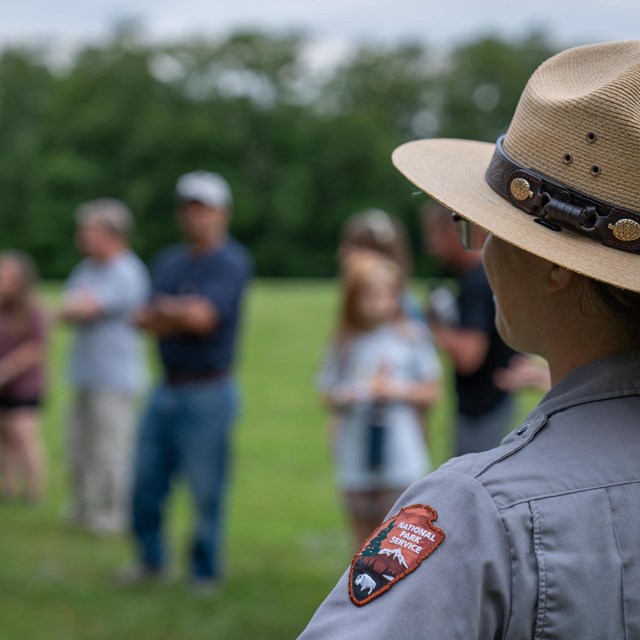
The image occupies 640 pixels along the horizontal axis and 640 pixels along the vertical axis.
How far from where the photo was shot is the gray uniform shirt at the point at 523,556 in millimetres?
1240

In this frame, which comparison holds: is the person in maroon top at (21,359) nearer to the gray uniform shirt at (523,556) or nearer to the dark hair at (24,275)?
the dark hair at (24,275)

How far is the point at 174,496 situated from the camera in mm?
8586

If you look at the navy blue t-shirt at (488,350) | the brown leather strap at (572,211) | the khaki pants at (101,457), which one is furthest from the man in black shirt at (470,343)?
the brown leather strap at (572,211)

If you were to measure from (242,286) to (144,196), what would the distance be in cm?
4639

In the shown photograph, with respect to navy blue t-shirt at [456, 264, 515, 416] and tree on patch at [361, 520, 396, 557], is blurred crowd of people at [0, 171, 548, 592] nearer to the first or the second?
navy blue t-shirt at [456, 264, 515, 416]

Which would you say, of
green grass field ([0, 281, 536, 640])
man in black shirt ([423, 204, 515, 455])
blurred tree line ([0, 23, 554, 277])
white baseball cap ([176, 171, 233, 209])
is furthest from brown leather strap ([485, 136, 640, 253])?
blurred tree line ([0, 23, 554, 277])

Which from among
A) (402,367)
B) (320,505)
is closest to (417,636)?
(402,367)

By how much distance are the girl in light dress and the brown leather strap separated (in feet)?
11.8

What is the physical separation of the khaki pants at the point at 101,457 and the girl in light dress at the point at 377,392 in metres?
2.49

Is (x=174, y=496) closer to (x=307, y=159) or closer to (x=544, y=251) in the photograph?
(x=544, y=251)

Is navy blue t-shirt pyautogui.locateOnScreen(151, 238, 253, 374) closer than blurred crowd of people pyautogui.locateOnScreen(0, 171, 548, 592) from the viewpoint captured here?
No

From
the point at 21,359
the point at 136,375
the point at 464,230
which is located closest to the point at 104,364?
the point at 136,375

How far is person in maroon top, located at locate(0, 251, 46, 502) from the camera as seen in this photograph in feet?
26.1

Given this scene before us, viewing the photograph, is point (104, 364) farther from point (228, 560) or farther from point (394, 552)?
point (394, 552)
